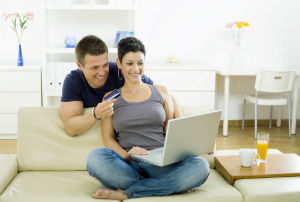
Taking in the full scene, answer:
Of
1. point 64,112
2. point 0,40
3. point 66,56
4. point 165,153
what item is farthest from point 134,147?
point 0,40

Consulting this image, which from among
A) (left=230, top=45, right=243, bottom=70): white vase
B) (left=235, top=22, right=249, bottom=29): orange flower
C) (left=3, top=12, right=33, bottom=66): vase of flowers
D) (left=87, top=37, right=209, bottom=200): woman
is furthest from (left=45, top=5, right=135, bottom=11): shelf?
(left=87, top=37, right=209, bottom=200): woman

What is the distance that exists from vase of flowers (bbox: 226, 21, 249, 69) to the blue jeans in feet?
9.73

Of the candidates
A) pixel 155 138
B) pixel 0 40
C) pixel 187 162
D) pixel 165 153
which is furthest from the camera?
pixel 0 40

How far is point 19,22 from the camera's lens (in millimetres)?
4574

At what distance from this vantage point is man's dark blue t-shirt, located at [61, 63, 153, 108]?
223 cm

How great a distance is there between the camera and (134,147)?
2.02 metres

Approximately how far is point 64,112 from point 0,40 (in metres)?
2.86

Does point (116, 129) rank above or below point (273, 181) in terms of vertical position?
above

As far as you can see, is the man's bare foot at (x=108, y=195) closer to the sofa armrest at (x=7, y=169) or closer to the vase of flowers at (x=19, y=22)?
the sofa armrest at (x=7, y=169)

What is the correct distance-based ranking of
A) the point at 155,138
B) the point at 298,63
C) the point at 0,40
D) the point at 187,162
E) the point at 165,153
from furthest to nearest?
1. the point at 298,63
2. the point at 0,40
3. the point at 155,138
4. the point at 187,162
5. the point at 165,153

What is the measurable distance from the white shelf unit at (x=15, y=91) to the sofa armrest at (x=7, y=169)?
215 centimetres

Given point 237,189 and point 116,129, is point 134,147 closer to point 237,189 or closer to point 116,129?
point 116,129

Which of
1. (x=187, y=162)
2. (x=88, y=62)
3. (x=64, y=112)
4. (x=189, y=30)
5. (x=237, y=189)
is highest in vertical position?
(x=189, y=30)

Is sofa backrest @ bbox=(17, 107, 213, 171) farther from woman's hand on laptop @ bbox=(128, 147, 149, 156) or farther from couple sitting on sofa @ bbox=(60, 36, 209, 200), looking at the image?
woman's hand on laptop @ bbox=(128, 147, 149, 156)
